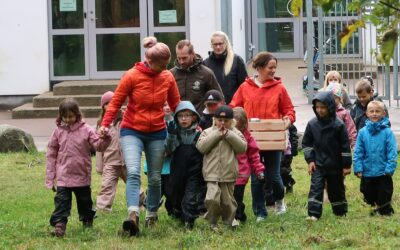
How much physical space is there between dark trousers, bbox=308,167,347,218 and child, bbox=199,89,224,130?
1.10 meters

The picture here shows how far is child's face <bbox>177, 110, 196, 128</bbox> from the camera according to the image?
885cm

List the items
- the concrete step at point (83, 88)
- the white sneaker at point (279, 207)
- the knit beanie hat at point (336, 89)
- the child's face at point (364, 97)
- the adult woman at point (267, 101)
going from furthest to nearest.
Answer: the concrete step at point (83, 88) < the child's face at point (364, 97) < the knit beanie hat at point (336, 89) < the white sneaker at point (279, 207) < the adult woman at point (267, 101)

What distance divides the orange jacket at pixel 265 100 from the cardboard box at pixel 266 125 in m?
0.21

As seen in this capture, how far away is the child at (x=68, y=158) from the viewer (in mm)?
8633

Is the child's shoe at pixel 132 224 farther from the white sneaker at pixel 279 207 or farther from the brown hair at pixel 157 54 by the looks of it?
the white sneaker at pixel 279 207

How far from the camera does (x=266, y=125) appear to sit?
9406 mm

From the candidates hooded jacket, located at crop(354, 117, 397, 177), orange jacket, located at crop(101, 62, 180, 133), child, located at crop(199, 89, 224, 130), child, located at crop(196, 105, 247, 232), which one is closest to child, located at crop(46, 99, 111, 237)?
orange jacket, located at crop(101, 62, 180, 133)

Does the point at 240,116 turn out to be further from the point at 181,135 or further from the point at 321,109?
the point at 321,109

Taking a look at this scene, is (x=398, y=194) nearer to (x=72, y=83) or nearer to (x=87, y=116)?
(x=87, y=116)

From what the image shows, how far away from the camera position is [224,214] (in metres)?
8.88

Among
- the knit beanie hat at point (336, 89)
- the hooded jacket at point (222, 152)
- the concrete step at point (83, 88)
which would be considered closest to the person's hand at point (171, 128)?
the hooded jacket at point (222, 152)

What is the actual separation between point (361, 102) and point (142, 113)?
128 inches

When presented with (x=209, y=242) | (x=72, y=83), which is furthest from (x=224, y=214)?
(x=72, y=83)

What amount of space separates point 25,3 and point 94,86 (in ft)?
7.76
